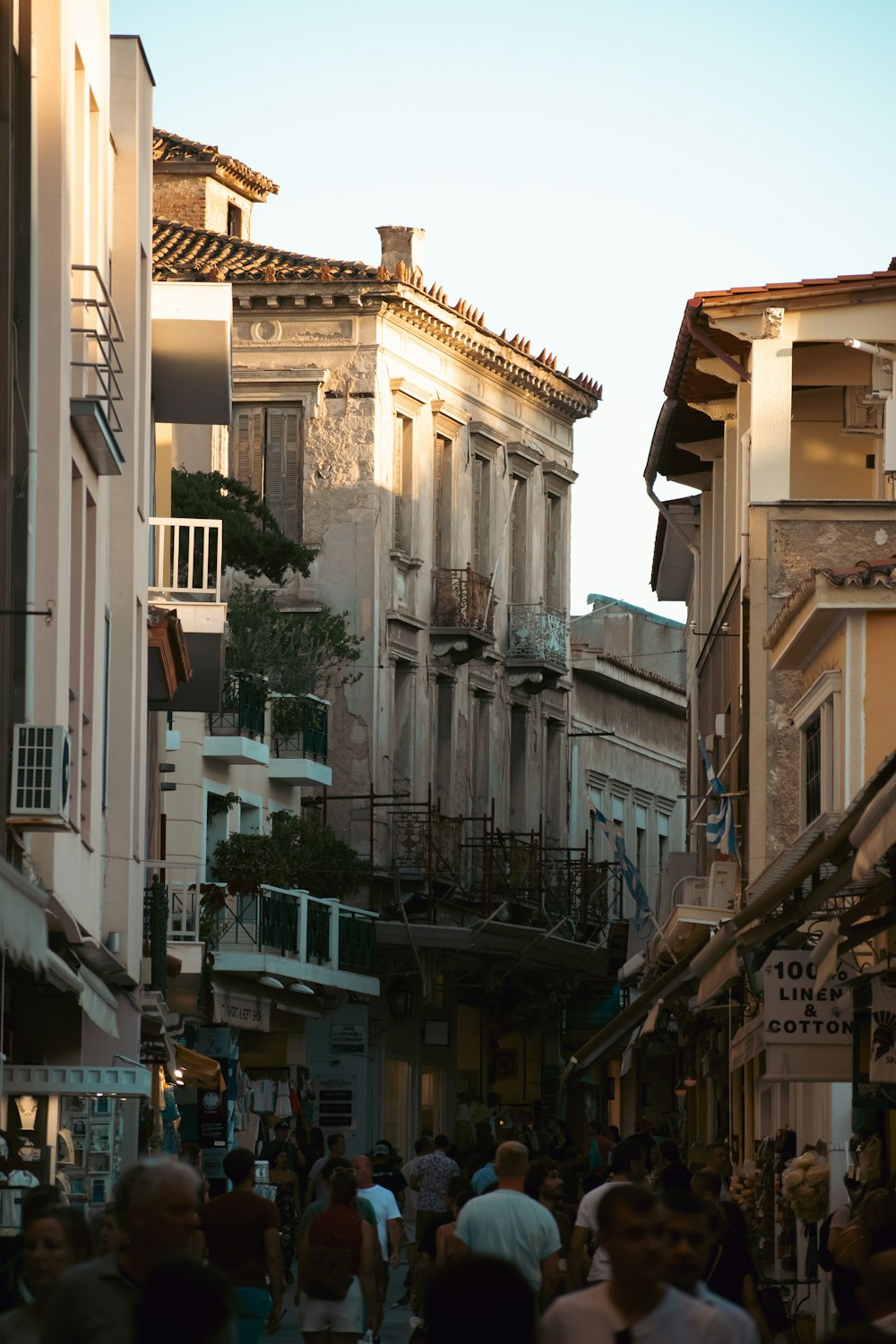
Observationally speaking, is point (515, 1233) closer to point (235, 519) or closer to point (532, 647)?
point (235, 519)

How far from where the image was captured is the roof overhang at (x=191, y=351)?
26.5m

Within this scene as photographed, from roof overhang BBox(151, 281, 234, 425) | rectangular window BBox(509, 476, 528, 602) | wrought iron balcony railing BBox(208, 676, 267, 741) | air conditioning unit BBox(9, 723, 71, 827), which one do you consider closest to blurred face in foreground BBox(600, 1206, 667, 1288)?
air conditioning unit BBox(9, 723, 71, 827)

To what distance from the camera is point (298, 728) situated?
138 feet

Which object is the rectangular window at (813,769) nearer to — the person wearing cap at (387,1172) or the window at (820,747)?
the window at (820,747)

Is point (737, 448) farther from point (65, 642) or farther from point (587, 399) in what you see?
point (587, 399)

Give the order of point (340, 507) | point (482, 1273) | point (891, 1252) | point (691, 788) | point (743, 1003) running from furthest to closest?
point (340, 507)
point (691, 788)
point (743, 1003)
point (891, 1252)
point (482, 1273)

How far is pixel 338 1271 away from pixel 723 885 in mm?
13719

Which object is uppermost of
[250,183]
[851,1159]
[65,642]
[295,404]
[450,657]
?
[250,183]

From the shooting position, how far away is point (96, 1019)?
18375 millimetres

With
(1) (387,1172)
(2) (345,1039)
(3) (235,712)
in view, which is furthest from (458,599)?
(1) (387,1172)

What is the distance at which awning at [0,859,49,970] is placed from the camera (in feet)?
40.7

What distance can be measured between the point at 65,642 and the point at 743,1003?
10733 mm

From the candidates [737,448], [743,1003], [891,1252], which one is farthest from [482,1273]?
[737,448]

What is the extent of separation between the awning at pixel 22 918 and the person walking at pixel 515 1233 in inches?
98.7
